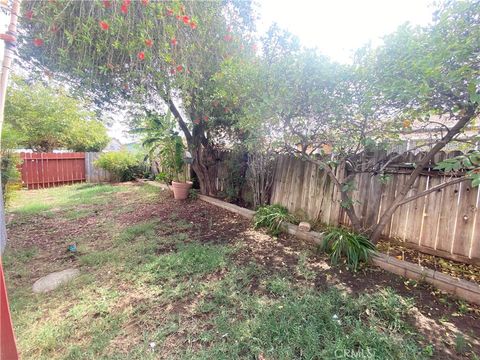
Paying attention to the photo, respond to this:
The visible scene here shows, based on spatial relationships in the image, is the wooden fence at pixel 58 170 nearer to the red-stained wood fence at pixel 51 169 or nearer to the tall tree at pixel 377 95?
the red-stained wood fence at pixel 51 169

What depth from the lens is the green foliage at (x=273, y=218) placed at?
3.94m

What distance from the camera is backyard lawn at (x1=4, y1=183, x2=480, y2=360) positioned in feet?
5.42

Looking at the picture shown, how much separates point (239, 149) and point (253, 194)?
122 centimetres

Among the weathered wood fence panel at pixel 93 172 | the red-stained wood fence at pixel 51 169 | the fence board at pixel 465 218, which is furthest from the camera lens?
the weathered wood fence panel at pixel 93 172

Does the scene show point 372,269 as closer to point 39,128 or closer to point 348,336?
point 348,336

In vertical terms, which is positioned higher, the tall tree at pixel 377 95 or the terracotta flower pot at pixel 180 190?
the tall tree at pixel 377 95

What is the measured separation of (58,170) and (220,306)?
11.8m

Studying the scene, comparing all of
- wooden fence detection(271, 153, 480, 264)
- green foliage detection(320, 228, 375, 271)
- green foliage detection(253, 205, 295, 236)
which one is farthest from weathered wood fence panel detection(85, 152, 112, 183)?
green foliage detection(320, 228, 375, 271)

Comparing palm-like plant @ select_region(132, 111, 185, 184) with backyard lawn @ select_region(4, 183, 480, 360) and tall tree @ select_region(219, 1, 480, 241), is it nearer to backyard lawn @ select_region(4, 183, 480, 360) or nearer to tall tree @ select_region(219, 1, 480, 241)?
tall tree @ select_region(219, 1, 480, 241)

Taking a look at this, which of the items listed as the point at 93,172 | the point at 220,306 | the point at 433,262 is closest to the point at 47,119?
the point at 93,172

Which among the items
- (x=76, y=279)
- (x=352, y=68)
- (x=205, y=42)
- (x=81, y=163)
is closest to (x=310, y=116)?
(x=352, y=68)

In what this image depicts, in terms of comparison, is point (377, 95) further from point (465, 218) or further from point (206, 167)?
point (206, 167)

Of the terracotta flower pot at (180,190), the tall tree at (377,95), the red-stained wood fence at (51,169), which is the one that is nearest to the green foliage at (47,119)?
the red-stained wood fence at (51,169)

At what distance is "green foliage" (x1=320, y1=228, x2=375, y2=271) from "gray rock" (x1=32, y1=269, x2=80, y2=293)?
3434 millimetres
